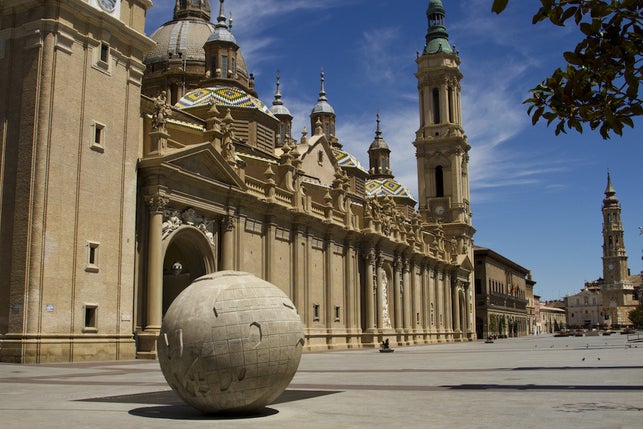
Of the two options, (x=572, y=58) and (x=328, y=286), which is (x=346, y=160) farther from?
(x=572, y=58)

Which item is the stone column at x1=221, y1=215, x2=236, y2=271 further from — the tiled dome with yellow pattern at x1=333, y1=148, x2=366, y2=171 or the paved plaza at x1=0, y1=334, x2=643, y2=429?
the tiled dome with yellow pattern at x1=333, y1=148, x2=366, y2=171

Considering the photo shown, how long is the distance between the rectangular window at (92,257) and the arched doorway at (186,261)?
6.93 m

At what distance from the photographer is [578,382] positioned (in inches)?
656

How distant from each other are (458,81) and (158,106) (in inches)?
2539

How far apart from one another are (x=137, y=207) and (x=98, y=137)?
153 inches

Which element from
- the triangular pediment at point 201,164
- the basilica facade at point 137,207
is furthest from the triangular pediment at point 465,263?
the triangular pediment at point 201,164

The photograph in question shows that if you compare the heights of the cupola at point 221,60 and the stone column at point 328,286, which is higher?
the cupola at point 221,60

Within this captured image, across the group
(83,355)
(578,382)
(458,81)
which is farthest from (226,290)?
(458,81)

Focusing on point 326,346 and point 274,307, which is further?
point 326,346

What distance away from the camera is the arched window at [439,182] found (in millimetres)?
92500

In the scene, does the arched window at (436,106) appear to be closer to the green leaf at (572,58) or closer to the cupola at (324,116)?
the cupola at (324,116)

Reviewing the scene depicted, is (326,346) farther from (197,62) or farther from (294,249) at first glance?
(197,62)

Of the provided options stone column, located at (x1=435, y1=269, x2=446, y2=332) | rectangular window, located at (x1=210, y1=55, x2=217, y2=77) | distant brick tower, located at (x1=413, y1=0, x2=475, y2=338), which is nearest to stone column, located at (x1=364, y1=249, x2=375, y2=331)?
rectangular window, located at (x1=210, y1=55, x2=217, y2=77)

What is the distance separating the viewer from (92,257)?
94.9 ft
